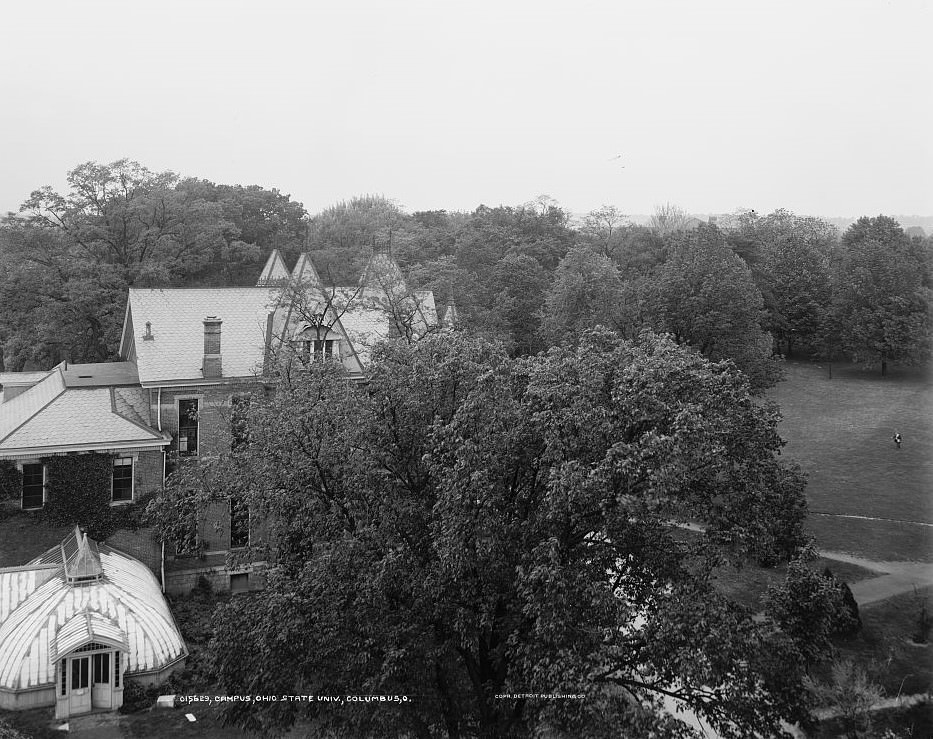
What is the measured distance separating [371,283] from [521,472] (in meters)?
19.9

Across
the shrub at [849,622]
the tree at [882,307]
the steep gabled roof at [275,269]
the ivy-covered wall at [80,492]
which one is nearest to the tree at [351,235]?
the steep gabled roof at [275,269]

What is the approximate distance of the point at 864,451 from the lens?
4884 cm

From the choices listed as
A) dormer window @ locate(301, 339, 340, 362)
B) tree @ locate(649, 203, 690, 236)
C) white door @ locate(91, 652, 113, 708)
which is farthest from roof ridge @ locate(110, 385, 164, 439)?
tree @ locate(649, 203, 690, 236)

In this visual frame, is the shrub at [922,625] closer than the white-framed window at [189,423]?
Yes

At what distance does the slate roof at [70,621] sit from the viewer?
22.4m

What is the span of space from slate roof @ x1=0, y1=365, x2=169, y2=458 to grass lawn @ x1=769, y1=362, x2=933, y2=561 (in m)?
29.3

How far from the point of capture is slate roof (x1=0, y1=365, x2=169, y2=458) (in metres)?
27.6

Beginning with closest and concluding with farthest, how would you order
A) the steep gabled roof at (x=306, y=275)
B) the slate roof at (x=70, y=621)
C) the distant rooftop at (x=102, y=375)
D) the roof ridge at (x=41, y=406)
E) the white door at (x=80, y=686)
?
the white door at (x=80, y=686)
the slate roof at (x=70, y=621)
the roof ridge at (x=41, y=406)
the distant rooftop at (x=102, y=375)
the steep gabled roof at (x=306, y=275)

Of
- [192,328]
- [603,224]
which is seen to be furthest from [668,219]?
[192,328]

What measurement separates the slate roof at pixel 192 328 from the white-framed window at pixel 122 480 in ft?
10.9

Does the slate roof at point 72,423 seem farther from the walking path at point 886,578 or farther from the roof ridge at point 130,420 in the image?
the walking path at point 886,578

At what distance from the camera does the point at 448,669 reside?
52.9ft

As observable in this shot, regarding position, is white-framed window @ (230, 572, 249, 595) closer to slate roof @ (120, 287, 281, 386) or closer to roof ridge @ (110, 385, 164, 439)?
roof ridge @ (110, 385, 164, 439)

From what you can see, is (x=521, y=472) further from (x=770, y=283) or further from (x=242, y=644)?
(x=770, y=283)
